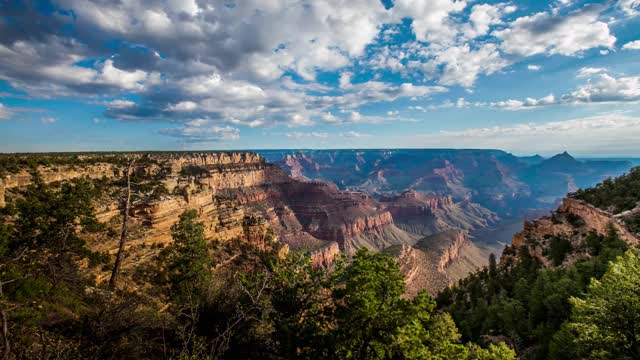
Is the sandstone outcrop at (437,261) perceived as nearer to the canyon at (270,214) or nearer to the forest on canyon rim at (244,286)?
the canyon at (270,214)

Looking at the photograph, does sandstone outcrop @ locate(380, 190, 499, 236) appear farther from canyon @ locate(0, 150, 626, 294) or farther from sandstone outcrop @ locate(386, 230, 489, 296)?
sandstone outcrop @ locate(386, 230, 489, 296)

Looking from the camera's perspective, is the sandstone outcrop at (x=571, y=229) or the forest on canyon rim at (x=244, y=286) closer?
the forest on canyon rim at (x=244, y=286)

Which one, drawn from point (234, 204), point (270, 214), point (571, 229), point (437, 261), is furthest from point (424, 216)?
point (234, 204)

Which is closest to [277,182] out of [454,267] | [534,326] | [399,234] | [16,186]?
[399,234]

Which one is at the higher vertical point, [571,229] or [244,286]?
[244,286]

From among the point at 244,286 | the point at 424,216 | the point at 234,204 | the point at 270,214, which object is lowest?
the point at 424,216

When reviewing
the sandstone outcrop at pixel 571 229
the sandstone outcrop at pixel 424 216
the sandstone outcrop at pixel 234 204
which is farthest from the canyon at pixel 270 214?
the sandstone outcrop at pixel 571 229

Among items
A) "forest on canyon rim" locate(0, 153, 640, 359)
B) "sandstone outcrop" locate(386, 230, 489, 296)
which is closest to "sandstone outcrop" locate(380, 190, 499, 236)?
"sandstone outcrop" locate(386, 230, 489, 296)

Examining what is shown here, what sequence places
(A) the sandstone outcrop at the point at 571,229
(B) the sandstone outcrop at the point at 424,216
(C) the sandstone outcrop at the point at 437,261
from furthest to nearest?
1. (B) the sandstone outcrop at the point at 424,216
2. (C) the sandstone outcrop at the point at 437,261
3. (A) the sandstone outcrop at the point at 571,229

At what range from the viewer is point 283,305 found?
14.4 metres

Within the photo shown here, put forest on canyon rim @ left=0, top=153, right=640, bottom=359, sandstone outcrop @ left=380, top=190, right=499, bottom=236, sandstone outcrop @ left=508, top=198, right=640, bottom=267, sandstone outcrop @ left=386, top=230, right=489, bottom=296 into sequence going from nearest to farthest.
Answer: forest on canyon rim @ left=0, top=153, right=640, bottom=359 < sandstone outcrop @ left=508, top=198, right=640, bottom=267 < sandstone outcrop @ left=386, top=230, right=489, bottom=296 < sandstone outcrop @ left=380, top=190, right=499, bottom=236

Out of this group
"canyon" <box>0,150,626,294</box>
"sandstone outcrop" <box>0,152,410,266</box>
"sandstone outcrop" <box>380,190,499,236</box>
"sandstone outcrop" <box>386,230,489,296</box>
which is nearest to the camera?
"canyon" <box>0,150,626,294</box>

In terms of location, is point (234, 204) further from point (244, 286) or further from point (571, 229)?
point (571, 229)

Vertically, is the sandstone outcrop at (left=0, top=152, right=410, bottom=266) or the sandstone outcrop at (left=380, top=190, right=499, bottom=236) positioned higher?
the sandstone outcrop at (left=0, top=152, right=410, bottom=266)
